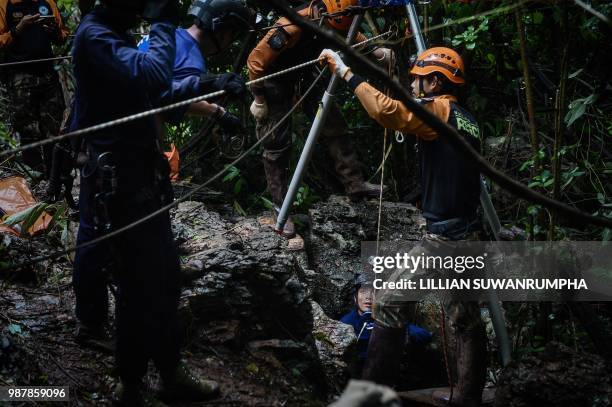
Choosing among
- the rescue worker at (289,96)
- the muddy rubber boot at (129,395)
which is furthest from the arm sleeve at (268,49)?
the muddy rubber boot at (129,395)

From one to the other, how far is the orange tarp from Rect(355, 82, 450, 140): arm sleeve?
2739 millimetres

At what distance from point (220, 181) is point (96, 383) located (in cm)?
341

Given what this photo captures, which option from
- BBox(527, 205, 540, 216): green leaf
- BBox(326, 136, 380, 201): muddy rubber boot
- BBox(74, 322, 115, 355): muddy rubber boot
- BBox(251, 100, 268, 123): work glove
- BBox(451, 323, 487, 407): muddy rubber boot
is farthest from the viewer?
BBox(326, 136, 380, 201): muddy rubber boot

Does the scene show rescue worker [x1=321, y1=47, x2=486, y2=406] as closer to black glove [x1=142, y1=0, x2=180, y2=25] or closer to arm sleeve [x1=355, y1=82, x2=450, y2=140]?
arm sleeve [x1=355, y1=82, x2=450, y2=140]

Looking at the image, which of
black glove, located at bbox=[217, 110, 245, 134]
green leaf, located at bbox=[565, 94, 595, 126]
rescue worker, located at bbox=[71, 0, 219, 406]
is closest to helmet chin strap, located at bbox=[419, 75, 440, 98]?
green leaf, located at bbox=[565, 94, 595, 126]

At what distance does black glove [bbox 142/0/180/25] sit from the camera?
9.57 ft

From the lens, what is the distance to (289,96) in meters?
5.62

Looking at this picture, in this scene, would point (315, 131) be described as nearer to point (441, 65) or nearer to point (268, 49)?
point (268, 49)

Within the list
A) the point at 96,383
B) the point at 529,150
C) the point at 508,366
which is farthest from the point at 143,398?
the point at 529,150

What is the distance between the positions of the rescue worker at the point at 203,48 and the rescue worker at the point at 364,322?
1.90m

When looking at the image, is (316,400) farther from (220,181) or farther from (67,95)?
(67,95)

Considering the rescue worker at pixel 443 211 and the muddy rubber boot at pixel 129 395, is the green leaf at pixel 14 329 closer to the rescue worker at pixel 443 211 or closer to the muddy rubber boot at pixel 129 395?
the muddy rubber boot at pixel 129 395

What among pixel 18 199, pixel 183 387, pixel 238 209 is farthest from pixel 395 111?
pixel 18 199

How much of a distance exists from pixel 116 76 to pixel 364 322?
2.81 meters
